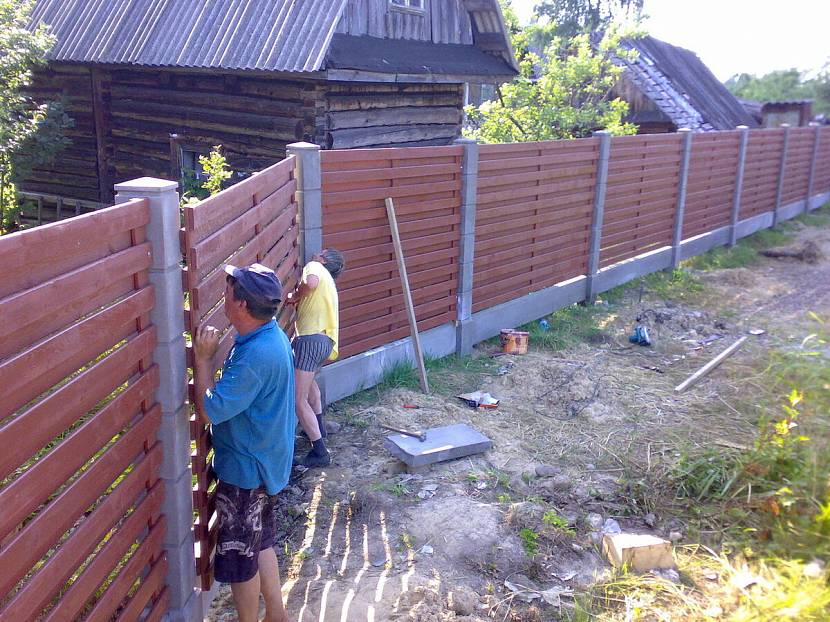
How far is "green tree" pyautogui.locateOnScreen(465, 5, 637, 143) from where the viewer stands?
14.5 metres

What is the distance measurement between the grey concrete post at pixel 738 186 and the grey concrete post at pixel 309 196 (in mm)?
10310

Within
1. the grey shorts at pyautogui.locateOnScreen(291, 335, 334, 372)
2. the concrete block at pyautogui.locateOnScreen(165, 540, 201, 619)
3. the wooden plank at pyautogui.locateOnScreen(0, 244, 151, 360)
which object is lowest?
the concrete block at pyautogui.locateOnScreen(165, 540, 201, 619)

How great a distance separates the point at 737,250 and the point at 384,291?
958 centimetres

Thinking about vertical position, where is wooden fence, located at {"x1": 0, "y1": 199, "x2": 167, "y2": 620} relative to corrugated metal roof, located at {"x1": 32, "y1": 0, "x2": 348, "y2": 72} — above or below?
below

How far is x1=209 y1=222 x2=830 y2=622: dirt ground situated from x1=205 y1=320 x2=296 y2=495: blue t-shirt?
916 mm

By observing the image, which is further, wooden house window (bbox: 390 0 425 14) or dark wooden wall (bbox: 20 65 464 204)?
wooden house window (bbox: 390 0 425 14)

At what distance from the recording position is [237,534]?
3371mm

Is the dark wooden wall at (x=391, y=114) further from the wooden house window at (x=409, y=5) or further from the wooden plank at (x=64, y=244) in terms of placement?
the wooden plank at (x=64, y=244)

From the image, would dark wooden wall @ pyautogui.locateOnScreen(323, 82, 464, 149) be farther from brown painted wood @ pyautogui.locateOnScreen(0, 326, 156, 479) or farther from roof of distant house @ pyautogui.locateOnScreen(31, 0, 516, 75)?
brown painted wood @ pyautogui.locateOnScreen(0, 326, 156, 479)

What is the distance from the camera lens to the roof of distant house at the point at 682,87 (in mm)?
20125

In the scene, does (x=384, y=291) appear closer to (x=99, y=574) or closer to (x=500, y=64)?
(x=99, y=574)

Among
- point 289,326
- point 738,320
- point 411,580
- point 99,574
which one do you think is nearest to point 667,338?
point 738,320

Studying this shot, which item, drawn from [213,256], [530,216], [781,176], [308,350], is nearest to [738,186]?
[781,176]

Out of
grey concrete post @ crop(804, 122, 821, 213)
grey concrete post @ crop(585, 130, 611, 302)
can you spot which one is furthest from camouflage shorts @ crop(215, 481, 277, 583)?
grey concrete post @ crop(804, 122, 821, 213)
